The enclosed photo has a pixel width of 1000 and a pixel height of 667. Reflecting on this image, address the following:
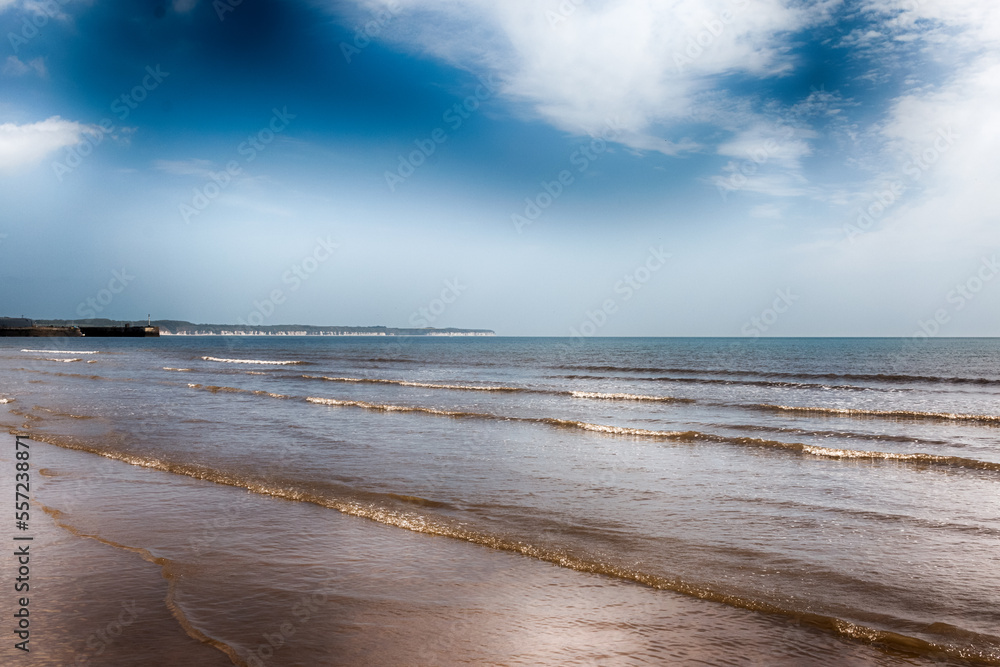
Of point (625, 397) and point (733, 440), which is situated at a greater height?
point (625, 397)

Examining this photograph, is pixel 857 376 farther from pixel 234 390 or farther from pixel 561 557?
pixel 561 557

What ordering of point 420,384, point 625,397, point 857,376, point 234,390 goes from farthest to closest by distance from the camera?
1. point 857,376
2. point 420,384
3. point 234,390
4. point 625,397

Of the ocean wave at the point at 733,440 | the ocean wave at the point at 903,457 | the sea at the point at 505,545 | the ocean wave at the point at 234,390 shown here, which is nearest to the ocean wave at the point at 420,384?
the ocean wave at the point at 234,390

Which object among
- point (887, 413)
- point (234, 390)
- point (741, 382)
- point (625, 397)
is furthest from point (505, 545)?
point (741, 382)

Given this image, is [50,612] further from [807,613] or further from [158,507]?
[807,613]

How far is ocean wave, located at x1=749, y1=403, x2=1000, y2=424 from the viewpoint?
64.5 feet

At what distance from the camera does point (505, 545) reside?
684 centimetres

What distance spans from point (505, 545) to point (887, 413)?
19964 mm

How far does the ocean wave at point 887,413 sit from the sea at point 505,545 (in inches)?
149

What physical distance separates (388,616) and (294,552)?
2.07 metres

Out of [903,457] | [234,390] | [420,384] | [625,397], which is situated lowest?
[234,390]

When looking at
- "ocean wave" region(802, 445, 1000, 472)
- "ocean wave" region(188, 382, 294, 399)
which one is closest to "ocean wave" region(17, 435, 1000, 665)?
"ocean wave" region(802, 445, 1000, 472)

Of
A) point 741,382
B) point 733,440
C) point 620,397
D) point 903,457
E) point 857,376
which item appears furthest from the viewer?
point 857,376

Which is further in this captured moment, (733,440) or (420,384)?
(420,384)
